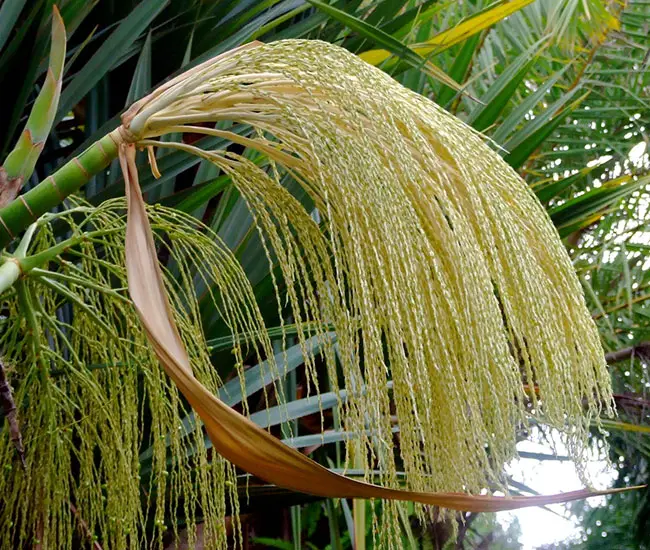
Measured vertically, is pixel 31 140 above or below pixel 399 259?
above

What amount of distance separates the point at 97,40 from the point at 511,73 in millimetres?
992

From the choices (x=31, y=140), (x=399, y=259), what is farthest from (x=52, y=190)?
(x=399, y=259)

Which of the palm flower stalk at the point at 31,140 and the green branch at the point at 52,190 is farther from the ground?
the palm flower stalk at the point at 31,140

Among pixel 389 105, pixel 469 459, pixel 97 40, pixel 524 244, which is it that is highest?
pixel 97 40

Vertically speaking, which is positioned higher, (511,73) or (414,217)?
(511,73)

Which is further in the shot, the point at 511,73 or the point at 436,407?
the point at 511,73

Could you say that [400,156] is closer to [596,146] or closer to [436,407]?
[436,407]

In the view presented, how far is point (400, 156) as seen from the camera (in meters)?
0.72

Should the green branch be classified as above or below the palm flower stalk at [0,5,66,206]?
below

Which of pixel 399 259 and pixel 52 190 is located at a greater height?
pixel 52 190

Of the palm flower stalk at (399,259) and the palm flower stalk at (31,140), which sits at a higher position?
the palm flower stalk at (31,140)

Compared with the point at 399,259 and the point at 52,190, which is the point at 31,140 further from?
the point at 399,259

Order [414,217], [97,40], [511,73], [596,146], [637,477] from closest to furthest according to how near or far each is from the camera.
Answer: [414,217]
[97,40]
[511,73]
[637,477]
[596,146]

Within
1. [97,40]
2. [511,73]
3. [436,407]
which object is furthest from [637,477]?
[436,407]
